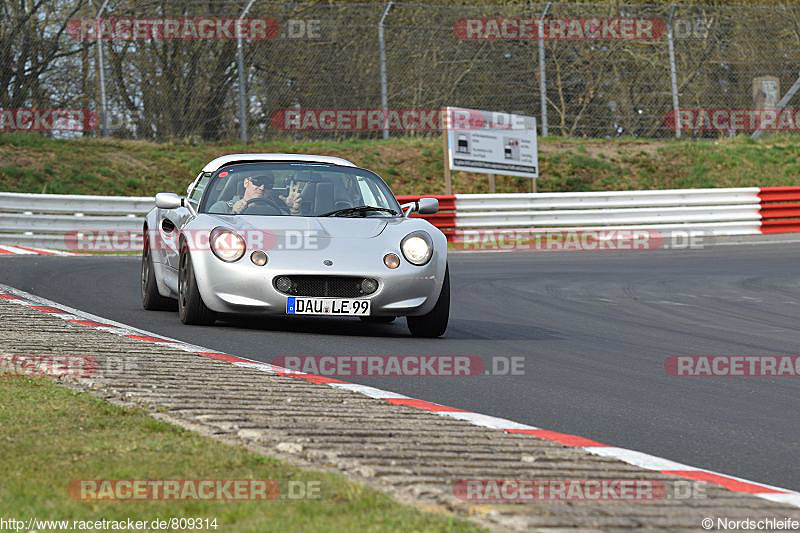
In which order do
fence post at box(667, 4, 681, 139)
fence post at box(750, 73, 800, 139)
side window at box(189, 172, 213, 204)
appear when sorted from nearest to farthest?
side window at box(189, 172, 213, 204) < fence post at box(667, 4, 681, 139) < fence post at box(750, 73, 800, 139)

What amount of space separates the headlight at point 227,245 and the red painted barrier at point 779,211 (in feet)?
55.4

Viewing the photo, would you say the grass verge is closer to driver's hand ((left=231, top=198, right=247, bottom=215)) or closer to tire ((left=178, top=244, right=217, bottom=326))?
tire ((left=178, top=244, right=217, bottom=326))

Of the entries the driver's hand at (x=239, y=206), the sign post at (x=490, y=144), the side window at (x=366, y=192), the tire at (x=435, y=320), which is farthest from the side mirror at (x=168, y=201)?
the sign post at (x=490, y=144)

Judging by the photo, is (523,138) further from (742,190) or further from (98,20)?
(98,20)

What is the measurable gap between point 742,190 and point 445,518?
21252mm

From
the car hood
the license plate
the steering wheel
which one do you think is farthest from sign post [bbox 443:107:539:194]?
the license plate

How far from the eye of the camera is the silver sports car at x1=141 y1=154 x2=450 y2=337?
9.07 meters

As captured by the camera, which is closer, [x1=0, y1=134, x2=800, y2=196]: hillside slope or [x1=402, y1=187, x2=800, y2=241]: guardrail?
[x1=402, y1=187, x2=800, y2=241]: guardrail

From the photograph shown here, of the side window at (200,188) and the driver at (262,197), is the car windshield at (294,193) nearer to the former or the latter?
the driver at (262,197)

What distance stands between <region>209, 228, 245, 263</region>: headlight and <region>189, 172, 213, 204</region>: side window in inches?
39.6

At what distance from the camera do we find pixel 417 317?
9547 mm

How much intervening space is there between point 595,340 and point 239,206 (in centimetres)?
280

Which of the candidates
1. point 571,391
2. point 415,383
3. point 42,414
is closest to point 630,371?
point 571,391

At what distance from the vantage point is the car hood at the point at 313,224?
940 cm
